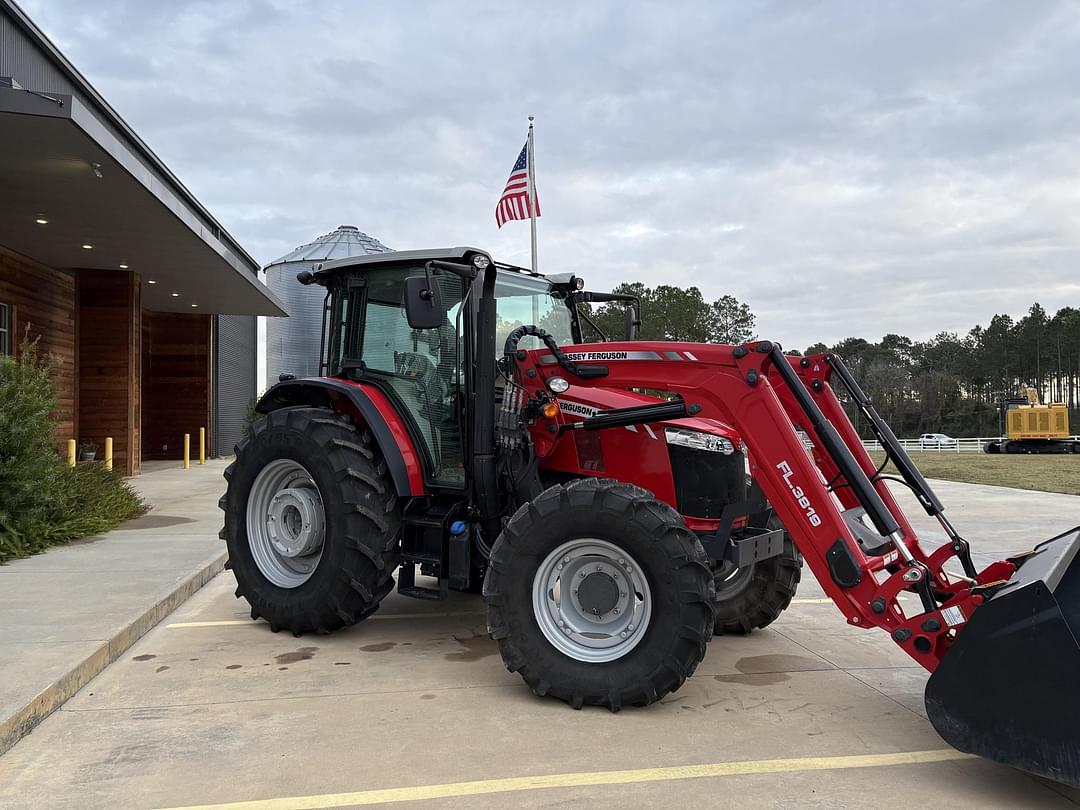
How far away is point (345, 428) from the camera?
18.2 feet

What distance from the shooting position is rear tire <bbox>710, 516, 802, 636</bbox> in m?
5.55

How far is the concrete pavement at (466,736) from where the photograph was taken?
3.28 metres

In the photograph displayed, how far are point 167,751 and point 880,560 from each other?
321 centimetres

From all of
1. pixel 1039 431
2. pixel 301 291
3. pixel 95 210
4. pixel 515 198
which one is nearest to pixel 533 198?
pixel 515 198

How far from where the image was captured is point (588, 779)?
3.39 metres

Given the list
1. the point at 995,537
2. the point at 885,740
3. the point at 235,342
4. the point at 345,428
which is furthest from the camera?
the point at 235,342

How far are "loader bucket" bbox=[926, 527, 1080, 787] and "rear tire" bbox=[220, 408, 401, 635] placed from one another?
10.5 ft

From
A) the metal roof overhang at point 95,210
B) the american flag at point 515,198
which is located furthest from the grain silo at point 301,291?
the american flag at point 515,198

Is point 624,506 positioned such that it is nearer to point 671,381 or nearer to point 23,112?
point 671,381

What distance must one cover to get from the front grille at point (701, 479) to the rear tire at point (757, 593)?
932 mm

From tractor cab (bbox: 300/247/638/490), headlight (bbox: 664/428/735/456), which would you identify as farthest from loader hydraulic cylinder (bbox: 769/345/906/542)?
tractor cab (bbox: 300/247/638/490)

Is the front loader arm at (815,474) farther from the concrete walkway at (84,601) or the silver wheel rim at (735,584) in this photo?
the concrete walkway at (84,601)

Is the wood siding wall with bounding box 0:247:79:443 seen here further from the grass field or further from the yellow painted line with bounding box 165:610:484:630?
the grass field

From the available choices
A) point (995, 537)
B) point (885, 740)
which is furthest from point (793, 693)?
point (995, 537)
